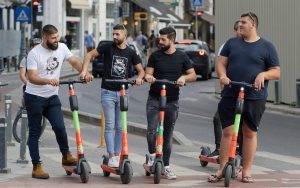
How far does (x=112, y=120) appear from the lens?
11867 mm

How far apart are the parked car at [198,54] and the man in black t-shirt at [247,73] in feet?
86.5

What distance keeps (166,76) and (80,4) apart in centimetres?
5049

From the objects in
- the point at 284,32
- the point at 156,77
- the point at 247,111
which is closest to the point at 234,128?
the point at 247,111

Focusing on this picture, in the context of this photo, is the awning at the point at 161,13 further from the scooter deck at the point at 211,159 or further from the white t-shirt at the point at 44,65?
the white t-shirt at the point at 44,65

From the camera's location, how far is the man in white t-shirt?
11.5m

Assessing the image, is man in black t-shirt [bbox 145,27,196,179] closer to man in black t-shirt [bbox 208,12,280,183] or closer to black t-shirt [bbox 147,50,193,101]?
black t-shirt [bbox 147,50,193,101]

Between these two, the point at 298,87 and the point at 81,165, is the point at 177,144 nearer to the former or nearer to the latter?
the point at 81,165

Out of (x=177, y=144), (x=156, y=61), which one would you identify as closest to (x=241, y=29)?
(x=156, y=61)

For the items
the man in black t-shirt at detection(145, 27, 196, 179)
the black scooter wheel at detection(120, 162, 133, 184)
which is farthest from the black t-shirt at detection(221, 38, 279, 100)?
the black scooter wheel at detection(120, 162, 133, 184)

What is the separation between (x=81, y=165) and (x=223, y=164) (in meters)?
1.70

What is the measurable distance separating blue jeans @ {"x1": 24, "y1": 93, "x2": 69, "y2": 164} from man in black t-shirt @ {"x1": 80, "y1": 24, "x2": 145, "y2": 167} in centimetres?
59

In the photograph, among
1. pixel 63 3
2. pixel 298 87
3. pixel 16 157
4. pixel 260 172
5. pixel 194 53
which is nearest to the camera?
Result: pixel 260 172

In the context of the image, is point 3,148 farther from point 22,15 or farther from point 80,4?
point 80,4

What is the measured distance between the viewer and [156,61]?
11789 millimetres
